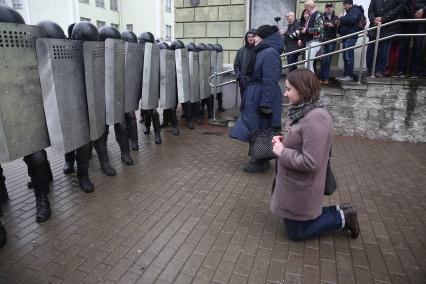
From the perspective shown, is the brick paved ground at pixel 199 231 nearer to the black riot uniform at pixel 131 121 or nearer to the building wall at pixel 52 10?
the black riot uniform at pixel 131 121

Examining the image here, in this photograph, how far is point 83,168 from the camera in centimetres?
404

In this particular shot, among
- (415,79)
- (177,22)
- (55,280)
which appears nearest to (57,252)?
(55,280)

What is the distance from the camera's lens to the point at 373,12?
22.0 ft

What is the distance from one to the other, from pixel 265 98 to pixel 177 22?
6.98 metres

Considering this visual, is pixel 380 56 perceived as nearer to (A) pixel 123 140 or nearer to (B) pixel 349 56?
(B) pixel 349 56

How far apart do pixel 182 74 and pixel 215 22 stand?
392 centimetres

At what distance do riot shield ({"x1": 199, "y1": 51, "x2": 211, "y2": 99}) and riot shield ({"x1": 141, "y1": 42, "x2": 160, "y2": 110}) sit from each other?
1927 millimetres

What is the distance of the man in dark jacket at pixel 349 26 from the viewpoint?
6.78 m

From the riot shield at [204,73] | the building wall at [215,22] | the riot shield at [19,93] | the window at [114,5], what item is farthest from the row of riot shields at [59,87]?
the window at [114,5]

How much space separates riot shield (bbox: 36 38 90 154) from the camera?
119 inches

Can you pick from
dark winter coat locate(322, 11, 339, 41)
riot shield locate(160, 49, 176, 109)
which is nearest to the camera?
dark winter coat locate(322, 11, 339, 41)

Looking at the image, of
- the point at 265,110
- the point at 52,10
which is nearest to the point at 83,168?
the point at 265,110

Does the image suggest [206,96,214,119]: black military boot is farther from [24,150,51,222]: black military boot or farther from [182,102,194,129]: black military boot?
[24,150,51,222]: black military boot

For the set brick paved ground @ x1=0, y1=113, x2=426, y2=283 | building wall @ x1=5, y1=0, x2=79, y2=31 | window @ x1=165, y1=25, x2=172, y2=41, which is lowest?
brick paved ground @ x1=0, y1=113, x2=426, y2=283
